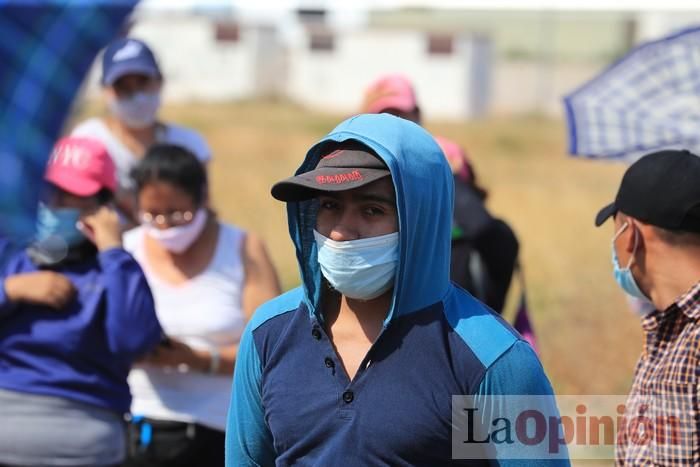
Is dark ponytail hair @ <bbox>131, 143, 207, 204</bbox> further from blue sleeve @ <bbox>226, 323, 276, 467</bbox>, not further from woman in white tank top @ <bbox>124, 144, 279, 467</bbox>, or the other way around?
blue sleeve @ <bbox>226, 323, 276, 467</bbox>

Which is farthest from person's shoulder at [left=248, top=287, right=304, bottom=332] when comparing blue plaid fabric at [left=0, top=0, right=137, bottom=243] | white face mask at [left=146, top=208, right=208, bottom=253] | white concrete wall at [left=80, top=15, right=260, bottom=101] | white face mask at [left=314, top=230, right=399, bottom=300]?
white concrete wall at [left=80, top=15, right=260, bottom=101]

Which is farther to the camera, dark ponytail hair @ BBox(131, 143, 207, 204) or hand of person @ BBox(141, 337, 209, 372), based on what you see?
dark ponytail hair @ BBox(131, 143, 207, 204)

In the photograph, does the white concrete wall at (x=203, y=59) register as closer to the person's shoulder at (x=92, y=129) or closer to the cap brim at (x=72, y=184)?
the person's shoulder at (x=92, y=129)

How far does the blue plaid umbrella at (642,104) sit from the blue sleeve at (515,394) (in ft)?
7.85

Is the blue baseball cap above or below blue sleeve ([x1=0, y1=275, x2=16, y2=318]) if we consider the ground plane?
above

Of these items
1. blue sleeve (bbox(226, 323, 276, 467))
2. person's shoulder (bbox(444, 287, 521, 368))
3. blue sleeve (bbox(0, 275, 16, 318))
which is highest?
blue sleeve (bbox(0, 275, 16, 318))

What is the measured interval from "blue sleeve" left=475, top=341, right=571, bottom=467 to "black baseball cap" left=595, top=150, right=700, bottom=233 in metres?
0.95

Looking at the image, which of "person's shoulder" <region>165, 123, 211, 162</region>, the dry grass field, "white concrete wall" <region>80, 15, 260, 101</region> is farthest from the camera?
"white concrete wall" <region>80, 15, 260, 101</region>

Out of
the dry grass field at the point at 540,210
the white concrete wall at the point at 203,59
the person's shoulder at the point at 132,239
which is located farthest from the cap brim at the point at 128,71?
the white concrete wall at the point at 203,59

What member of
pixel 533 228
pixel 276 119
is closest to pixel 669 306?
pixel 533 228

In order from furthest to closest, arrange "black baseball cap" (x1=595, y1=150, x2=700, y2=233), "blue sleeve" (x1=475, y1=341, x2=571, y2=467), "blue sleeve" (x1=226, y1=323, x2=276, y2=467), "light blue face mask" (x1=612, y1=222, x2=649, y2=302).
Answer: "light blue face mask" (x1=612, y1=222, x2=649, y2=302) → "black baseball cap" (x1=595, y1=150, x2=700, y2=233) → "blue sleeve" (x1=226, y1=323, x2=276, y2=467) → "blue sleeve" (x1=475, y1=341, x2=571, y2=467)

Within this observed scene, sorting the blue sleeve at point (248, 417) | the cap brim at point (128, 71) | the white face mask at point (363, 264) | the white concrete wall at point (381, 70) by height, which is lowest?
the blue sleeve at point (248, 417)

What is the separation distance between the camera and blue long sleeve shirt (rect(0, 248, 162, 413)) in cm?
395

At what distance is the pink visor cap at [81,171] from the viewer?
14.1ft
